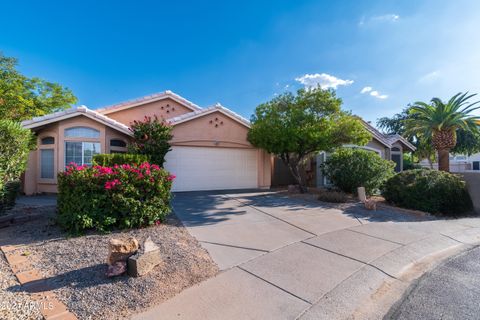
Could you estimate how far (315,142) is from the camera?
10.2 meters

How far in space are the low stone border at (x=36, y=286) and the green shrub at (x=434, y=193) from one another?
10376 millimetres

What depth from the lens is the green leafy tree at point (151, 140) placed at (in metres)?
9.94

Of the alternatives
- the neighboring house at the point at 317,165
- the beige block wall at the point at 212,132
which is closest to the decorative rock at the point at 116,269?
the beige block wall at the point at 212,132

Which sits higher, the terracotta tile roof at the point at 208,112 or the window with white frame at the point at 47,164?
the terracotta tile roof at the point at 208,112

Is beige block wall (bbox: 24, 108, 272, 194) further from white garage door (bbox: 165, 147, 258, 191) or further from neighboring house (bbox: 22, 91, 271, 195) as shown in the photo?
white garage door (bbox: 165, 147, 258, 191)

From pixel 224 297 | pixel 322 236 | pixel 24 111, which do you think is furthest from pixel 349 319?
pixel 24 111

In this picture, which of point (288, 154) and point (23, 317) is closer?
point (23, 317)

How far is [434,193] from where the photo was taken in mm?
8398

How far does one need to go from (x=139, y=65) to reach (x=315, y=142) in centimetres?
1139

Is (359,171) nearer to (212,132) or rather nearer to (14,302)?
(212,132)

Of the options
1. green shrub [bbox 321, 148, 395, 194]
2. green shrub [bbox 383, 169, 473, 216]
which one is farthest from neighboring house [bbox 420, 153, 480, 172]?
green shrub [bbox 383, 169, 473, 216]

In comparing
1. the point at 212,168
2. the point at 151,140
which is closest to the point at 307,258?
the point at 151,140

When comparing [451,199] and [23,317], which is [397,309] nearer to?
[23,317]

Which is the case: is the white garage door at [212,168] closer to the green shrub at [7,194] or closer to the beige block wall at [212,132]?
the beige block wall at [212,132]
